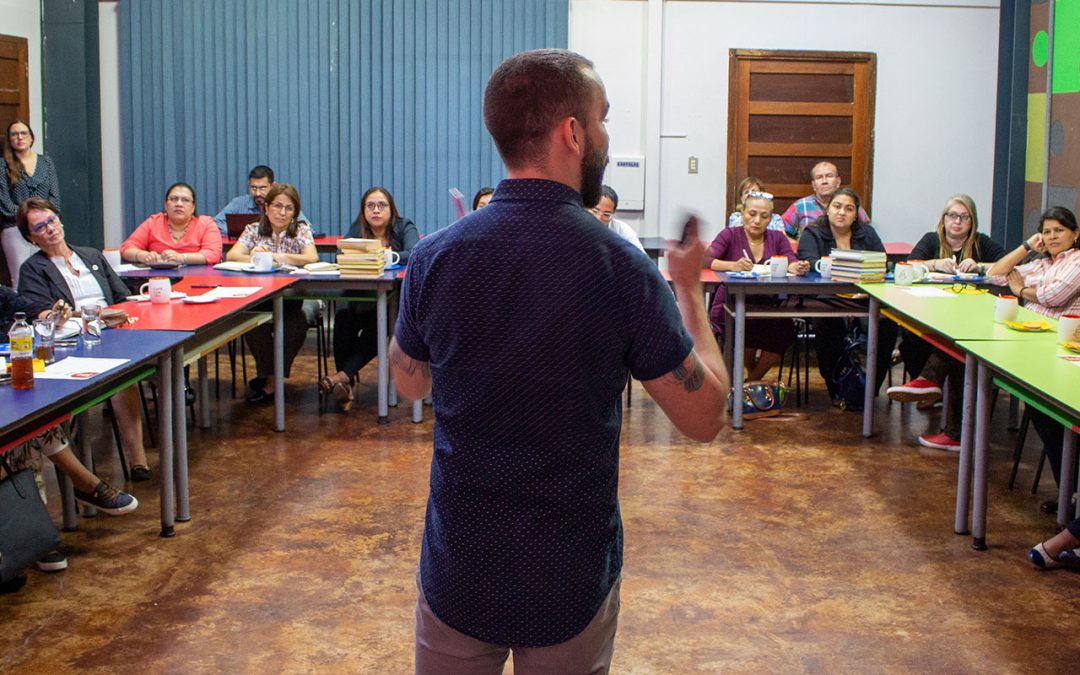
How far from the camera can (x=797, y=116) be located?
Result: 30.3 feet

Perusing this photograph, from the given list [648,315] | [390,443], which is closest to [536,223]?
[648,315]

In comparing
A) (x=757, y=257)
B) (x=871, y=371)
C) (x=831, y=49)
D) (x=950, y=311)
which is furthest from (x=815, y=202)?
(x=950, y=311)

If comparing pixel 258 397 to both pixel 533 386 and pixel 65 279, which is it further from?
pixel 533 386

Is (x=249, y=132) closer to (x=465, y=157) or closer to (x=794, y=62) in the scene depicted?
(x=465, y=157)

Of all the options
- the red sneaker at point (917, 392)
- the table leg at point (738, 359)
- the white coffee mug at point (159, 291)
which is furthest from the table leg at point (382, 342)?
the red sneaker at point (917, 392)

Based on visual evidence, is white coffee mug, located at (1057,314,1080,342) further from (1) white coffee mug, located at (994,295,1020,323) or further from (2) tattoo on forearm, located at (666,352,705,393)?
(2) tattoo on forearm, located at (666,352,705,393)

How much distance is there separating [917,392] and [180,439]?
3.48 m

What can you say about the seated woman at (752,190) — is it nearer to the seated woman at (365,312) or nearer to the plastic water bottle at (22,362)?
the seated woman at (365,312)

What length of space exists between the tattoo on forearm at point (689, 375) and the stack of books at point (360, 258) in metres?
4.86

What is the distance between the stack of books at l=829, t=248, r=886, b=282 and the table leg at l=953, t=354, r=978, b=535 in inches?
76.1

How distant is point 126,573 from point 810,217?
227 inches

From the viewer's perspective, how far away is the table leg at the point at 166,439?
4.33m

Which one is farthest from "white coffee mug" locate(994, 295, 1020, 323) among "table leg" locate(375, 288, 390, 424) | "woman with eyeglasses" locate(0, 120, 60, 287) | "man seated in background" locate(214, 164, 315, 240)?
"woman with eyeglasses" locate(0, 120, 60, 287)

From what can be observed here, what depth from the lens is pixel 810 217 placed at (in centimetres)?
849
